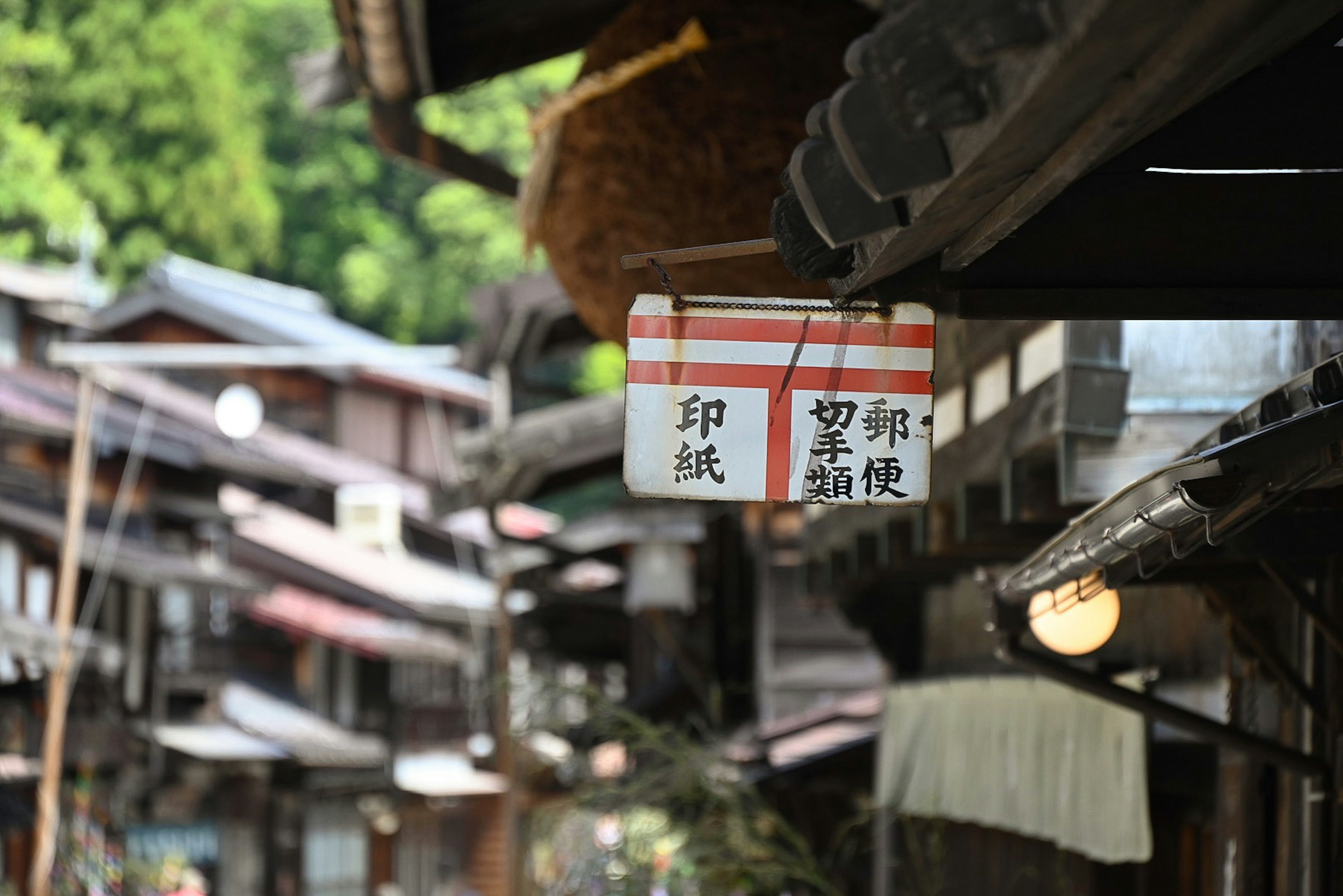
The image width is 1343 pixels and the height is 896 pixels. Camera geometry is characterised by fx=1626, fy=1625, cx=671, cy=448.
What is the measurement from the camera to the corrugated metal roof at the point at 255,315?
A: 32438 millimetres

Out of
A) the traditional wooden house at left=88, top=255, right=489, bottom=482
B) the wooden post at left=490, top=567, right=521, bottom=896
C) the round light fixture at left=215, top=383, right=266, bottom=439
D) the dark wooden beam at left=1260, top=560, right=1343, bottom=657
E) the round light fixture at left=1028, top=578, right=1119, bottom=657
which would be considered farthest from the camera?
the traditional wooden house at left=88, top=255, right=489, bottom=482

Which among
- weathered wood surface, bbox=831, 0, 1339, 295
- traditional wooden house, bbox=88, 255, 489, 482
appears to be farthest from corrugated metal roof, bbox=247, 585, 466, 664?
weathered wood surface, bbox=831, 0, 1339, 295

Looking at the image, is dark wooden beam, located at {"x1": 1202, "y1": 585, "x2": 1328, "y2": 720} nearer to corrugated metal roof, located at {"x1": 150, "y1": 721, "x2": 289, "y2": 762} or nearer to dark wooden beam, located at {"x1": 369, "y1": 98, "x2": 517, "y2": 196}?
dark wooden beam, located at {"x1": 369, "y1": 98, "x2": 517, "y2": 196}

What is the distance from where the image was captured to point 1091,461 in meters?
5.80

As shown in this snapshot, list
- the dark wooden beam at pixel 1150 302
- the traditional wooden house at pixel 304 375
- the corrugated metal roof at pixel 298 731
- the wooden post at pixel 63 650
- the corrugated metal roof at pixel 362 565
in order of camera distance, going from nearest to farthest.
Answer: the dark wooden beam at pixel 1150 302 → the wooden post at pixel 63 650 → the corrugated metal roof at pixel 298 731 → the corrugated metal roof at pixel 362 565 → the traditional wooden house at pixel 304 375

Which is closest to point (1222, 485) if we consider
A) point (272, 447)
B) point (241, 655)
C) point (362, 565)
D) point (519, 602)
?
point (241, 655)

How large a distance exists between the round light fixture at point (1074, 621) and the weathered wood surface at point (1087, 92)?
3169mm

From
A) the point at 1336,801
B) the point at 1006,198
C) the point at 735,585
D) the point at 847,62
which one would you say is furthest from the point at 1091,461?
the point at 735,585

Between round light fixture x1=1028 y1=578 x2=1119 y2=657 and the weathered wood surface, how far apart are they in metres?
3.17

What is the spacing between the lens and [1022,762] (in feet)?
28.3

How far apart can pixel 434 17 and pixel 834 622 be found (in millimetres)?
9547

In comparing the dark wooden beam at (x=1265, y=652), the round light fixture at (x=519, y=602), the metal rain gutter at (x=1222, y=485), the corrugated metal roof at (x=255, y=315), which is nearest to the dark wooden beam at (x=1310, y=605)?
the dark wooden beam at (x=1265, y=652)

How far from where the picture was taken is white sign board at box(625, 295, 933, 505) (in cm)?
382

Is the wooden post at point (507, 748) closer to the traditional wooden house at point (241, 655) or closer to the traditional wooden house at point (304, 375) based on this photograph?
the traditional wooden house at point (241, 655)
